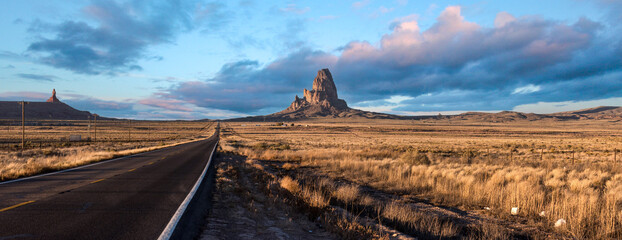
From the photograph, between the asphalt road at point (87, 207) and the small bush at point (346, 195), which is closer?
the asphalt road at point (87, 207)

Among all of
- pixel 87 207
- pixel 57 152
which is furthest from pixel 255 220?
pixel 57 152

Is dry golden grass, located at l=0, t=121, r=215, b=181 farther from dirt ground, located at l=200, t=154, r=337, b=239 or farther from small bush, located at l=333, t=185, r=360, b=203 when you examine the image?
small bush, located at l=333, t=185, r=360, b=203

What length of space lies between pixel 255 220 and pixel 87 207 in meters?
3.74

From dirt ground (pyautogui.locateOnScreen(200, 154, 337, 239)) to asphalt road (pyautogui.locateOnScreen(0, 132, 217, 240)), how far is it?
0.97 meters

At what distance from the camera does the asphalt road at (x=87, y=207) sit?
16.5 ft

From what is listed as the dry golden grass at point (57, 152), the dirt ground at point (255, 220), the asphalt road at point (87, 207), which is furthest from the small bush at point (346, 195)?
the dry golden grass at point (57, 152)

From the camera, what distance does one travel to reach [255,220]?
6770 mm

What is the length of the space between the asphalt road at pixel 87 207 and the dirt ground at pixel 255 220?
97 cm

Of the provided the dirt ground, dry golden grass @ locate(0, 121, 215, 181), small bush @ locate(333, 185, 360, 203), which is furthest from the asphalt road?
small bush @ locate(333, 185, 360, 203)

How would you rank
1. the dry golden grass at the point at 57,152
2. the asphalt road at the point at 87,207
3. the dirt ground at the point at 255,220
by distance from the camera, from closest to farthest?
the asphalt road at the point at 87,207
the dirt ground at the point at 255,220
the dry golden grass at the point at 57,152

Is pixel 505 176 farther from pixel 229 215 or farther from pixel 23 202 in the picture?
pixel 23 202

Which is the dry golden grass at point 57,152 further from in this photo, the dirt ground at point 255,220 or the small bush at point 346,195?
the small bush at point 346,195

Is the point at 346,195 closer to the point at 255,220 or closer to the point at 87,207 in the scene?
the point at 255,220

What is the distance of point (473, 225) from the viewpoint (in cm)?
775
